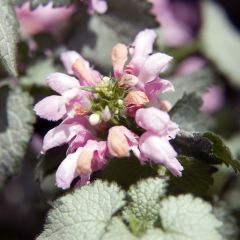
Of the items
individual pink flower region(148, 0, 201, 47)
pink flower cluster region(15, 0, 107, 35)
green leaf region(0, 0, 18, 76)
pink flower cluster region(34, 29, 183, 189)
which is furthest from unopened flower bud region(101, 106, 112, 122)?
individual pink flower region(148, 0, 201, 47)

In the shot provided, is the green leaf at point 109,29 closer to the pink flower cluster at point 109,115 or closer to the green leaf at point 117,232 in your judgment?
the pink flower cluster at point 109,115

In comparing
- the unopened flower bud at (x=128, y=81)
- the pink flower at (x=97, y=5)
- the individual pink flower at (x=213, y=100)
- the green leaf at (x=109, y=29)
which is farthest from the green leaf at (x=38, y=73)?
the individual pink flower at (x=213, y=100)

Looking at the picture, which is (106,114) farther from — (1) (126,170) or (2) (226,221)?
(2) (226,221)

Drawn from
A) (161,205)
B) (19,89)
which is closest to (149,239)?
(161,205)

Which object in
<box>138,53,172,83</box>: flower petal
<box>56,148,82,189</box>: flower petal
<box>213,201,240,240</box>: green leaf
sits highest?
<box>138,53,172,83</box>: flower petal

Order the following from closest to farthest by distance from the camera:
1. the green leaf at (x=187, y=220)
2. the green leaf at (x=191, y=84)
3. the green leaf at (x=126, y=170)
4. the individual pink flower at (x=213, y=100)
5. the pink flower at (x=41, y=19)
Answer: the green leaf at (x=187, y=220), the green leaf at (x=126, y=170), the green leaf at (x=191, y=84), the pink flower at (x=41, y=19), the individual pink flower at (x=213, y=100)

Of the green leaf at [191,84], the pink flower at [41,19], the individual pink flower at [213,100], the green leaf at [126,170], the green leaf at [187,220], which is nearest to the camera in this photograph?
the green leaf at [187,220]

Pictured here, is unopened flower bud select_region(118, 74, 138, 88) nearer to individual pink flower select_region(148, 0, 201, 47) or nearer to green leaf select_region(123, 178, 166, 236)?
green leaf select_region(123, 178, 166, 236)

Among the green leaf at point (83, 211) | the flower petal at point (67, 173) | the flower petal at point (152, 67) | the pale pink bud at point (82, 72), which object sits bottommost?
the green leaf at point (83, 211)
